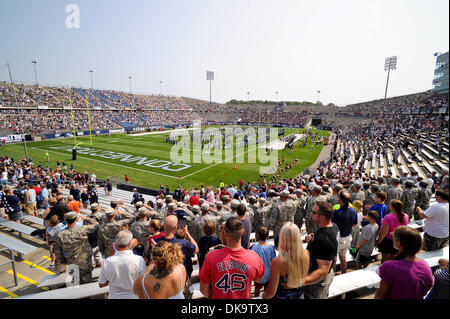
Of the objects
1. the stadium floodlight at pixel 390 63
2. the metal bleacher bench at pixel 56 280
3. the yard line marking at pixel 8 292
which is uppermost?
the stadium floodlight at pixel 390 63

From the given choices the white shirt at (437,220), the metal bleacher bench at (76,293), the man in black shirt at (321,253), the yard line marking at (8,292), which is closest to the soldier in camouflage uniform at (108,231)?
the metal bleacher bench at (76,293)

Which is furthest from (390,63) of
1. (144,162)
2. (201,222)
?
(201,222)

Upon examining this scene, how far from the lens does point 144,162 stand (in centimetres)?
2812

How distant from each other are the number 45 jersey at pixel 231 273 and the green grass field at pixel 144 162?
18.5m

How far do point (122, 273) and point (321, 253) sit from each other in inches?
98.7

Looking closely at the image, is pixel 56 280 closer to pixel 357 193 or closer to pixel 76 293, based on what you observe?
pixel 76 293

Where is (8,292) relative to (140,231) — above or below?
below

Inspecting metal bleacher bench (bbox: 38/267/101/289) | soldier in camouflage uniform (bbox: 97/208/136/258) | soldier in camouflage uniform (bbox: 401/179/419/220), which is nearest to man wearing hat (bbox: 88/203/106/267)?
soldier in camouflage uniform (bbox: 97/208/136/258)

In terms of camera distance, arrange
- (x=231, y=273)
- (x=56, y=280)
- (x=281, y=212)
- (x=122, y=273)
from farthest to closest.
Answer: (x=281, y=212), (x=56, y=280), (x=122, y=273), (x=231, y=273)

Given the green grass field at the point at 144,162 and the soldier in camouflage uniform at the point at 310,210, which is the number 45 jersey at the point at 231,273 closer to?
the soldier in camouflage uniform at the point at 310,210

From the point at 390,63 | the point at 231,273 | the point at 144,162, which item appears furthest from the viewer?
the point at 390,63

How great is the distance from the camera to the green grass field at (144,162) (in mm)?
22836
